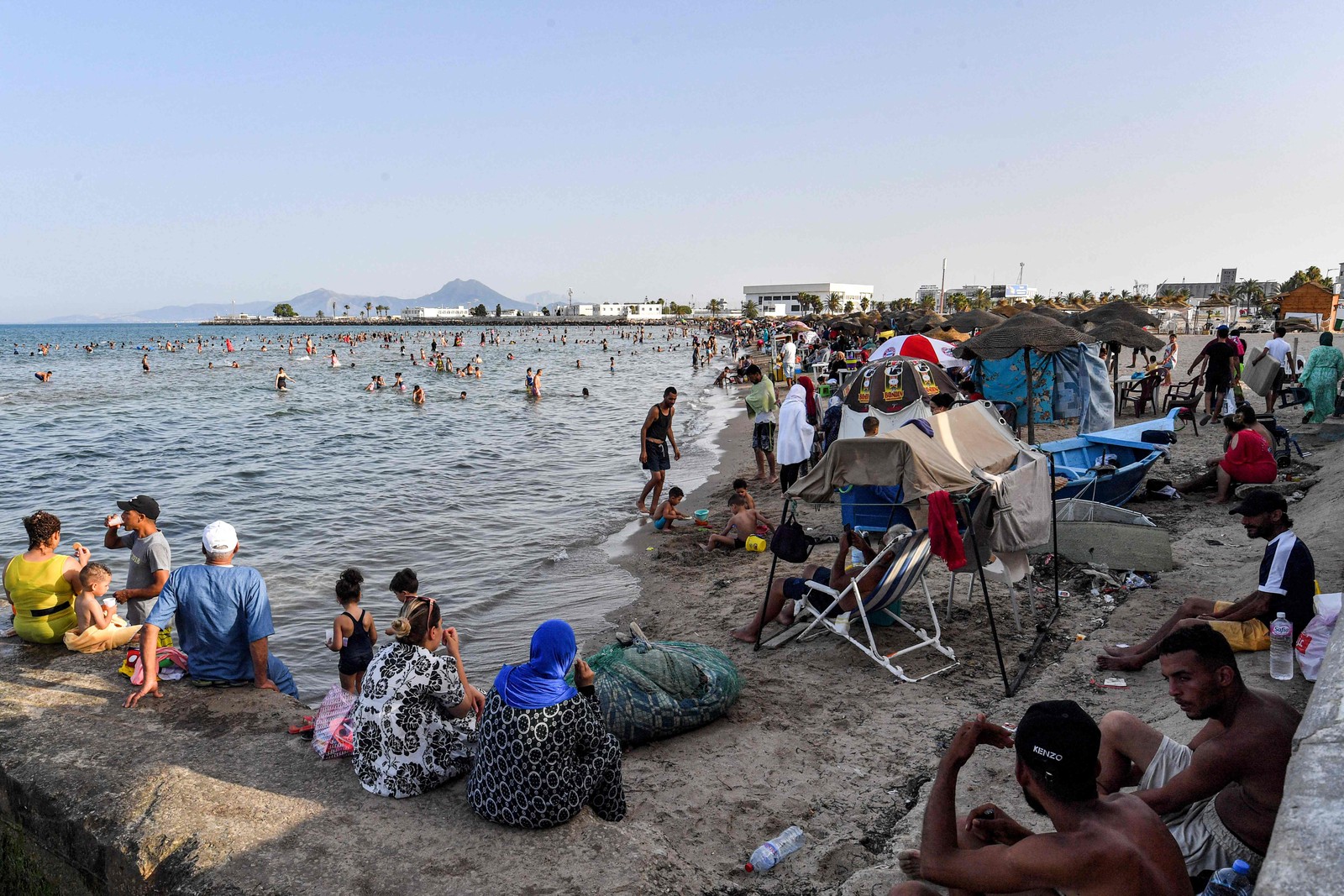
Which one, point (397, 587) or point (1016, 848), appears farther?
point (397, 587)

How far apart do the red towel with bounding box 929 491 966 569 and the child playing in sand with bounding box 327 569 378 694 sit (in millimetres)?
3718

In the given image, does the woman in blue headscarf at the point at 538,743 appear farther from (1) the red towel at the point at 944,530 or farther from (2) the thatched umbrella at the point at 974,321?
(2) the thatched umbrella at the point at 974,321

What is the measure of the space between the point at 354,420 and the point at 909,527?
2386 centimetres

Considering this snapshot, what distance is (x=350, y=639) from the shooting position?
16.8 feet

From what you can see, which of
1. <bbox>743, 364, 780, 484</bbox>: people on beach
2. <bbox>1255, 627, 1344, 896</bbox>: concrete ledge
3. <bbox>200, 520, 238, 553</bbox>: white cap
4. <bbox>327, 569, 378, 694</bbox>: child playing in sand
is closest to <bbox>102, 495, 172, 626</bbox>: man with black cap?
<bbox>200, 520, 238, 553</bbox>: white cap

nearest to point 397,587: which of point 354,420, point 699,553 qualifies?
point 699,553

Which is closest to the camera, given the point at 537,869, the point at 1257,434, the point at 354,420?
the point at 537,869

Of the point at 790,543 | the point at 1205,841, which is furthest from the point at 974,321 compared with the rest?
the point at 1205,841

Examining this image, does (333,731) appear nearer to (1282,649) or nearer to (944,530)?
(944,530)

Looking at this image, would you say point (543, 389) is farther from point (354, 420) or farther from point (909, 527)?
Result: point (909, 527)

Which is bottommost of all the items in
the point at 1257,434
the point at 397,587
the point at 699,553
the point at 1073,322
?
the point at 699,553

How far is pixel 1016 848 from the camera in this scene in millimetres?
2393

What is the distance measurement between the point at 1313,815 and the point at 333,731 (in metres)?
4.23

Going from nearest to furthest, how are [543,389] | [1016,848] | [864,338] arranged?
[1016,848], [864,338], [543,389]
